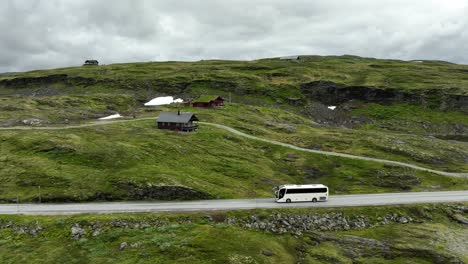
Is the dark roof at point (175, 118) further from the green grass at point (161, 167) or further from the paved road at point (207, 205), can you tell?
the paved road at point (207, 205)

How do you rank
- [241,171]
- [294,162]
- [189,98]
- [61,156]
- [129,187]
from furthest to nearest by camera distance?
[189,98], [294,162], [241,171], [61,156], [129,187]

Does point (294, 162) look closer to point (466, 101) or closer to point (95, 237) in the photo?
point (95, 237)

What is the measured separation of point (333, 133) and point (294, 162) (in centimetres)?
3423

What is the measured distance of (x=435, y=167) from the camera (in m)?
98.4

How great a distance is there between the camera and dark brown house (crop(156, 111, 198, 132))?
4309 inches

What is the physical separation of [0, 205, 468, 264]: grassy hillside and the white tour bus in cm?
572

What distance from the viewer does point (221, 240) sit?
168 feet

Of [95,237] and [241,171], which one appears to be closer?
[95,237]

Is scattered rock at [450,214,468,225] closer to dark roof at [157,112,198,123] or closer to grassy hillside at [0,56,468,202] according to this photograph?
grassy hillside at [0,56,468,202]

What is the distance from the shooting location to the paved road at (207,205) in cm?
5953

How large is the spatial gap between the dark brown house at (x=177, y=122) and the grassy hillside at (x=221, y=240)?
180ft

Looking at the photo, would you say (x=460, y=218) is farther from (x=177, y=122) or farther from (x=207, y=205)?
(x=177, y=122)

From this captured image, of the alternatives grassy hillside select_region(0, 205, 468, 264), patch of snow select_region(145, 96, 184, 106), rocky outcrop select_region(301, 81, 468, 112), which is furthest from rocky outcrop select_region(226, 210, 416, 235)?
rocky outcrop select_region(301, 81, 468, 112)

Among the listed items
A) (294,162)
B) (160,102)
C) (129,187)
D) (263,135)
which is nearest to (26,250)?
(129,187)
